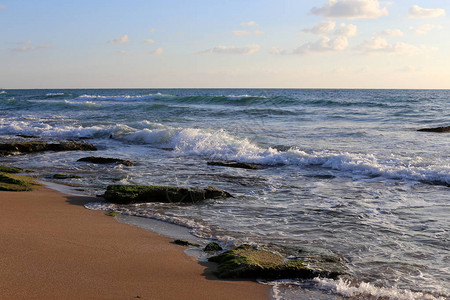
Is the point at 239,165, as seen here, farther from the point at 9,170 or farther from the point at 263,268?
the point at 263,268

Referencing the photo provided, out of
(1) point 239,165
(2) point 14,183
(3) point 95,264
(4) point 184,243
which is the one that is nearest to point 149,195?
(4) point 184,243

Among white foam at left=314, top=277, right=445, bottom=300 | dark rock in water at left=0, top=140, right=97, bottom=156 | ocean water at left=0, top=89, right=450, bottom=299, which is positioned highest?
dark rock in water at left=0, top=140, right=97, bottom=156

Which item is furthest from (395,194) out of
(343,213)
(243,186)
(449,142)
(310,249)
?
(449,142)

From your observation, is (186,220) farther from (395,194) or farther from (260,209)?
(395,194)

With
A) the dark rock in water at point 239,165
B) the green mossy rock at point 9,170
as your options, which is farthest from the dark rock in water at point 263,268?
the green mossy rock at point 9,170

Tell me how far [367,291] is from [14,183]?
637 centimetres

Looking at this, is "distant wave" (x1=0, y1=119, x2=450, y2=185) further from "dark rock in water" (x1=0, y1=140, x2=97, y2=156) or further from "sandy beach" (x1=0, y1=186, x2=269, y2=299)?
"sandy beach" (x1=0, y1=186, x2=269, y2=299)

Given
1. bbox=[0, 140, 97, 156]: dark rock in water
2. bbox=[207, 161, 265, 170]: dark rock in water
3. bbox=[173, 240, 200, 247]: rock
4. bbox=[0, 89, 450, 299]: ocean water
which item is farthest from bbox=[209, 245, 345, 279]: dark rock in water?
bbox=[0, 140, 97, 156]: dark rock in water

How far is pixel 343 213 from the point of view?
6.53 m

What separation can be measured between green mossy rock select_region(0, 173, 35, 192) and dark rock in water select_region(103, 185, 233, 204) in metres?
1.65

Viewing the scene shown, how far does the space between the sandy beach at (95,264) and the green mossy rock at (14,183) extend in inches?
67.5

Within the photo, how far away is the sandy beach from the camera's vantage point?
3529 mm

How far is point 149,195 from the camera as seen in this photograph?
6.98 m

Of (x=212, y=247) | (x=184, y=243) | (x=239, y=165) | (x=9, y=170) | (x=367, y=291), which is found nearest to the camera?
(x=367, y=291)
